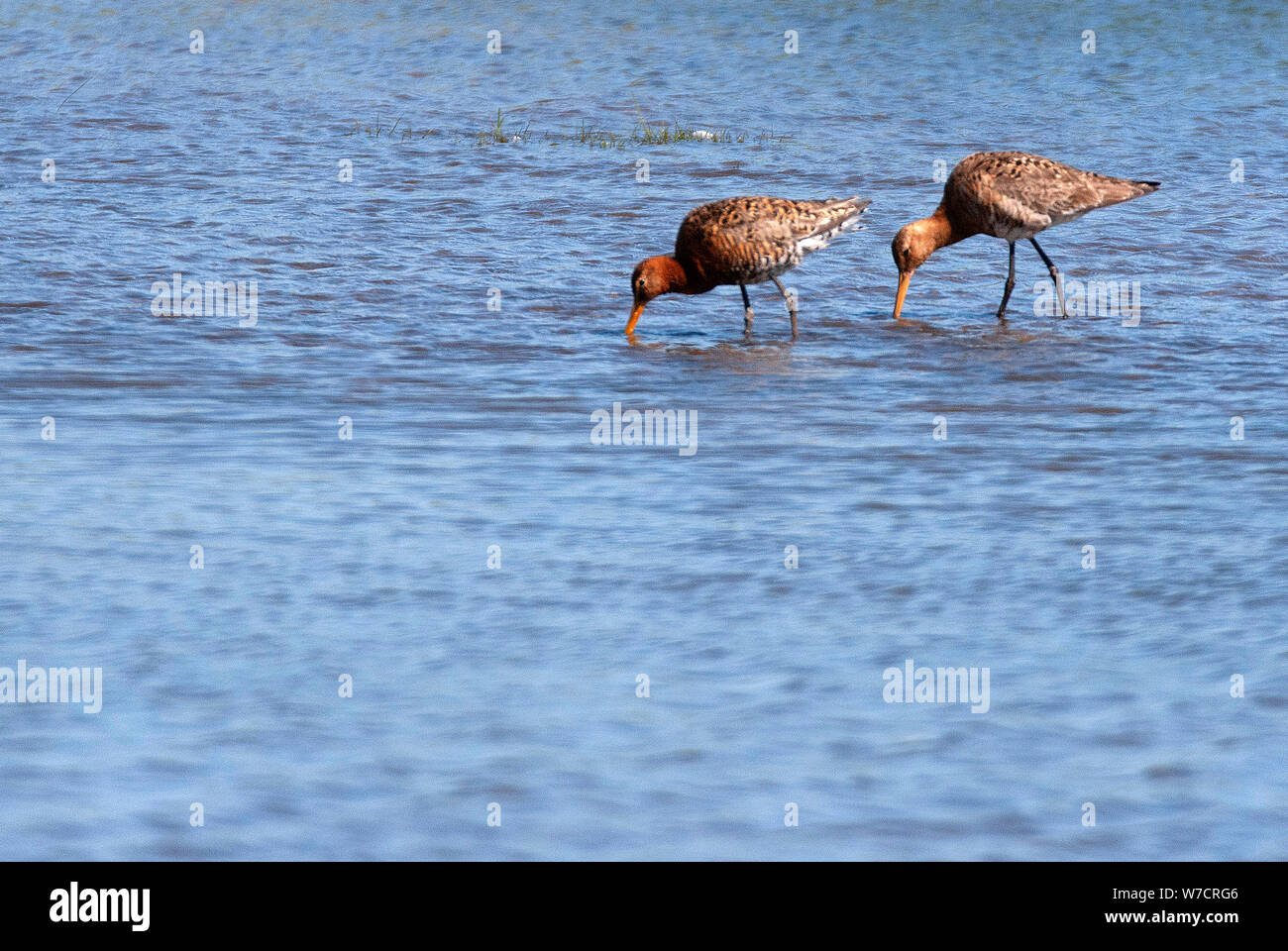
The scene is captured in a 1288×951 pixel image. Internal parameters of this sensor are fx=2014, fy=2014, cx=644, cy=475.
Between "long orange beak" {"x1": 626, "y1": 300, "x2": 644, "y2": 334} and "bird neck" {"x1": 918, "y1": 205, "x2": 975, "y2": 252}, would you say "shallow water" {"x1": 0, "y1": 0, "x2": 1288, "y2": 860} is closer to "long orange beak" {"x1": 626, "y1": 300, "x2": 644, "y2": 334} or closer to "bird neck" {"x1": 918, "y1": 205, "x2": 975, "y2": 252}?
"long orange beak" {"x1": 626, "y1": 300, "x2": 644, "y2": 334}

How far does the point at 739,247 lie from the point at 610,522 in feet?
17.0

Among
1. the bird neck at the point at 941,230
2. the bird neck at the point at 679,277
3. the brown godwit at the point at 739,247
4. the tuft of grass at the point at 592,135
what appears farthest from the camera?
the tuft of grass at the point at 592,135

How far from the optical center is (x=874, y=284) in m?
14.4

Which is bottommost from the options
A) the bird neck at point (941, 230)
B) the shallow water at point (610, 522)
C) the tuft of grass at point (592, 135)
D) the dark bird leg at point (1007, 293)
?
the shallow water at point (610, 522)

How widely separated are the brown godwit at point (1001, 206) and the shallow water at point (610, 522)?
0.46m

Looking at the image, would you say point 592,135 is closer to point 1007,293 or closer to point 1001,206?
point 1001,206

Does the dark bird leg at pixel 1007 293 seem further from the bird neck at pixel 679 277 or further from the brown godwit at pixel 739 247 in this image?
the bird neck at pixel 679 277

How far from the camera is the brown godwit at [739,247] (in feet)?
41.2

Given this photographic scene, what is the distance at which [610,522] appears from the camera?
7.66 meters

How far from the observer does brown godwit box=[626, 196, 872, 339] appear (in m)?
12.6

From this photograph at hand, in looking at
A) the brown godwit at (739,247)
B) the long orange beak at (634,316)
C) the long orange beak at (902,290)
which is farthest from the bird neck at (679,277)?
the long orange beak at (902,290)

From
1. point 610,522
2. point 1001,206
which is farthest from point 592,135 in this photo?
point 610,522

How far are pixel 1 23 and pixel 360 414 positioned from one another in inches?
900

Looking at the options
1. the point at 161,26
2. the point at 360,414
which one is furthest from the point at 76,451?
the point at 161,26
